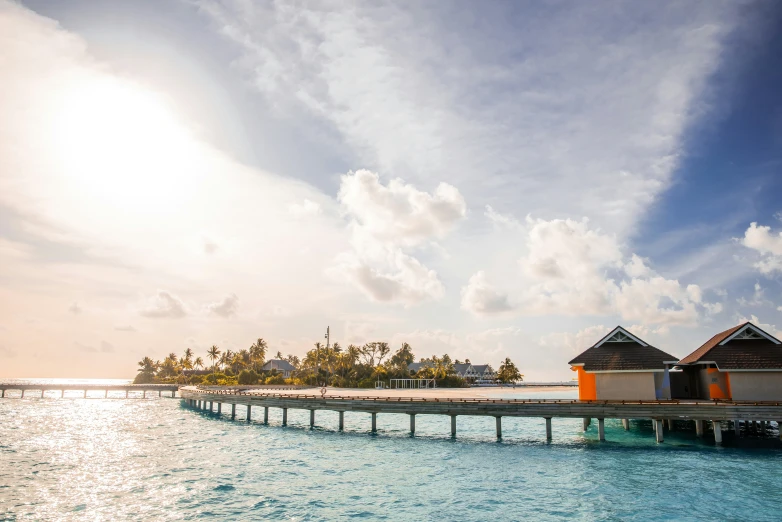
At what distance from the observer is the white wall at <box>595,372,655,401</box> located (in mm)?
40156

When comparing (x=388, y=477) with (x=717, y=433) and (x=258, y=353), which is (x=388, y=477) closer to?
(x=717, y=433)

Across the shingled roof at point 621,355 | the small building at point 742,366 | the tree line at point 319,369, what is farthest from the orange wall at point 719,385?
the tree line at point 319,369

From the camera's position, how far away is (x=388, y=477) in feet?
90.4

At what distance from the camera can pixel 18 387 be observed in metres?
99.5

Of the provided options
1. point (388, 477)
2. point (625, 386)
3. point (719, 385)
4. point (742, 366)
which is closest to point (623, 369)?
point (625, 386)

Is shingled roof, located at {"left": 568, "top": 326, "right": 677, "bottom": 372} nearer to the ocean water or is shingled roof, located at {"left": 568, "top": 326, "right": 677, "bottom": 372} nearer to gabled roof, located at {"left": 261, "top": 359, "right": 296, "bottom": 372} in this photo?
the ocean water

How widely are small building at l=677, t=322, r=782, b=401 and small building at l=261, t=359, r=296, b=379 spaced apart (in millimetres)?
108561

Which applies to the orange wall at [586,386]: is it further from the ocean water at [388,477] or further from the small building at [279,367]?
the small building at [279,367]

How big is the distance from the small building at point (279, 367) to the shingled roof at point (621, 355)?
103 m

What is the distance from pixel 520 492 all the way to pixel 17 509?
23.3 m

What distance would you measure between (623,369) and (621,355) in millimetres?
1550

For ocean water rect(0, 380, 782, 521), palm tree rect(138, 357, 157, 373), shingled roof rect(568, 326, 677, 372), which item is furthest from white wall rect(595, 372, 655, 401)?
palm tree rect(138, 357, 157, 373)

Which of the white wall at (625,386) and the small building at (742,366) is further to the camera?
the white wall at (625,386)

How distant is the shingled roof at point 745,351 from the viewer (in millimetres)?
37656
